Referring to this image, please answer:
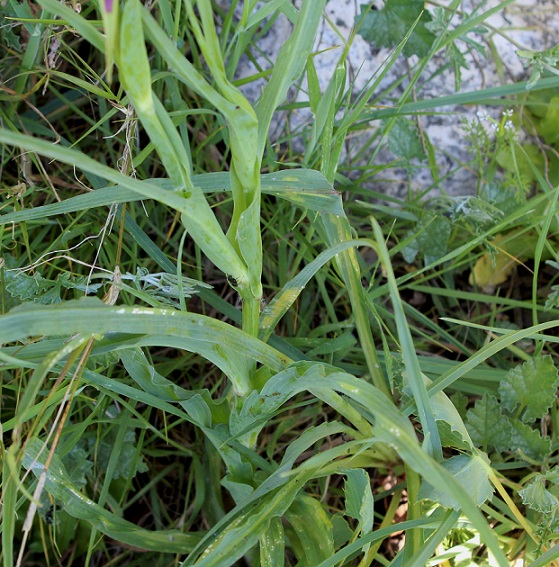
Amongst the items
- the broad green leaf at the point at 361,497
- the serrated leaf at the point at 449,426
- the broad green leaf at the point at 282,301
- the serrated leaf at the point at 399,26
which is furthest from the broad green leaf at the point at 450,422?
the serrated leaf at the point at 399,26

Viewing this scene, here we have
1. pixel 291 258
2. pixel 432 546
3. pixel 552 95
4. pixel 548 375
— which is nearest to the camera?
pixel 432 546

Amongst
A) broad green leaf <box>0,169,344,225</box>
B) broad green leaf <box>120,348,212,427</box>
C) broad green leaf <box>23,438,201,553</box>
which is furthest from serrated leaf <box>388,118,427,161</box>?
broad green leaf <box>23,438,201,553</box>

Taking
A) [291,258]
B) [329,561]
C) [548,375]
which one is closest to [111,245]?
[291,258]

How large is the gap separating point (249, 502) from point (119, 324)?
0.38 m

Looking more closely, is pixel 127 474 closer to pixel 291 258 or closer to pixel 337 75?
pixel 291 258

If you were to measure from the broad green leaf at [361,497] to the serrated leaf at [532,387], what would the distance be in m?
0.41

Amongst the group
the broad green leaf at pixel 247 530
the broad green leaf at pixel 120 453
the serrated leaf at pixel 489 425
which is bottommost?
the broad green leaf at pixel 120 453

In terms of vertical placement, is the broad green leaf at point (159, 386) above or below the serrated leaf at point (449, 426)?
below

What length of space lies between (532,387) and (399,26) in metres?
0.75

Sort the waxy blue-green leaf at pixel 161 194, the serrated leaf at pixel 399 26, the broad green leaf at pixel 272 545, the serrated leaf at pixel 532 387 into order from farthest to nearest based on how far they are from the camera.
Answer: the serrated leaf at pixel 399 26 → the serrated leaf at pixel 532 387 → the broad green leaf at pixel 272 545 → the waxy blue-green leaf at pixel 161 194

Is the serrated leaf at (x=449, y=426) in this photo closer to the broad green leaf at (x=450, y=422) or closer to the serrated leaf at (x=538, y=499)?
the broad green leaf at (x=450, y=422)

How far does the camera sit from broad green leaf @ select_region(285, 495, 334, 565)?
2.78 feet

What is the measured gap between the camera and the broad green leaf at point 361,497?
715 millimetres

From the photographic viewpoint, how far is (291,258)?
1.20 m
